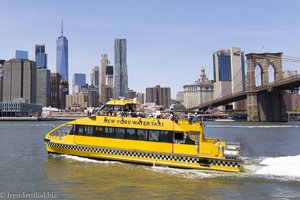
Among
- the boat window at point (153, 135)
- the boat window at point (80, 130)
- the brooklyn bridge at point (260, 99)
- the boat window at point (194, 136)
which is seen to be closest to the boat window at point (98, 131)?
the boat window at point (80, 130)

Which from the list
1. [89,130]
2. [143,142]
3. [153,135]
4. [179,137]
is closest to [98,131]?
[89,130]

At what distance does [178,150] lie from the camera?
20438mm

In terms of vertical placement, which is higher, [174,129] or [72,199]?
[174,129]

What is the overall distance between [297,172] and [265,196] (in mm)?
4561

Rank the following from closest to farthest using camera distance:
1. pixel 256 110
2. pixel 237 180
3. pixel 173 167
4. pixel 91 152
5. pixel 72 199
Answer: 1. pixel 72 199
2. pixel 237 180
3. pixel 173 167
4. pixel 91 152
5. pixel 256 110

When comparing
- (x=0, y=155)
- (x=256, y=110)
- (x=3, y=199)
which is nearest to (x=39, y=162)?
(x=0, y=155)

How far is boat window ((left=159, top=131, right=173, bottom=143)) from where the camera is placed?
68.0 feet

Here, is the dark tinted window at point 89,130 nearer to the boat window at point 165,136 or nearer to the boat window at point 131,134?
the boat window at point 131,134

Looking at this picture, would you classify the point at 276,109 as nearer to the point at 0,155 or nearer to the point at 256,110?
the point at 256,110

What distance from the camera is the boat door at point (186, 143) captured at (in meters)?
20.2

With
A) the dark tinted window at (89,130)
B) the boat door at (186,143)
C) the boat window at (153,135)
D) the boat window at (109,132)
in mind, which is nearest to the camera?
the boat door at (186,143)

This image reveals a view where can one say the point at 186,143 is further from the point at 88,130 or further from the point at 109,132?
the point at 88,130

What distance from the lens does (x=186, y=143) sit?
66.7 ft

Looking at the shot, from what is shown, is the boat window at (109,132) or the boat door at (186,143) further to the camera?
the boat window at (109,132)
